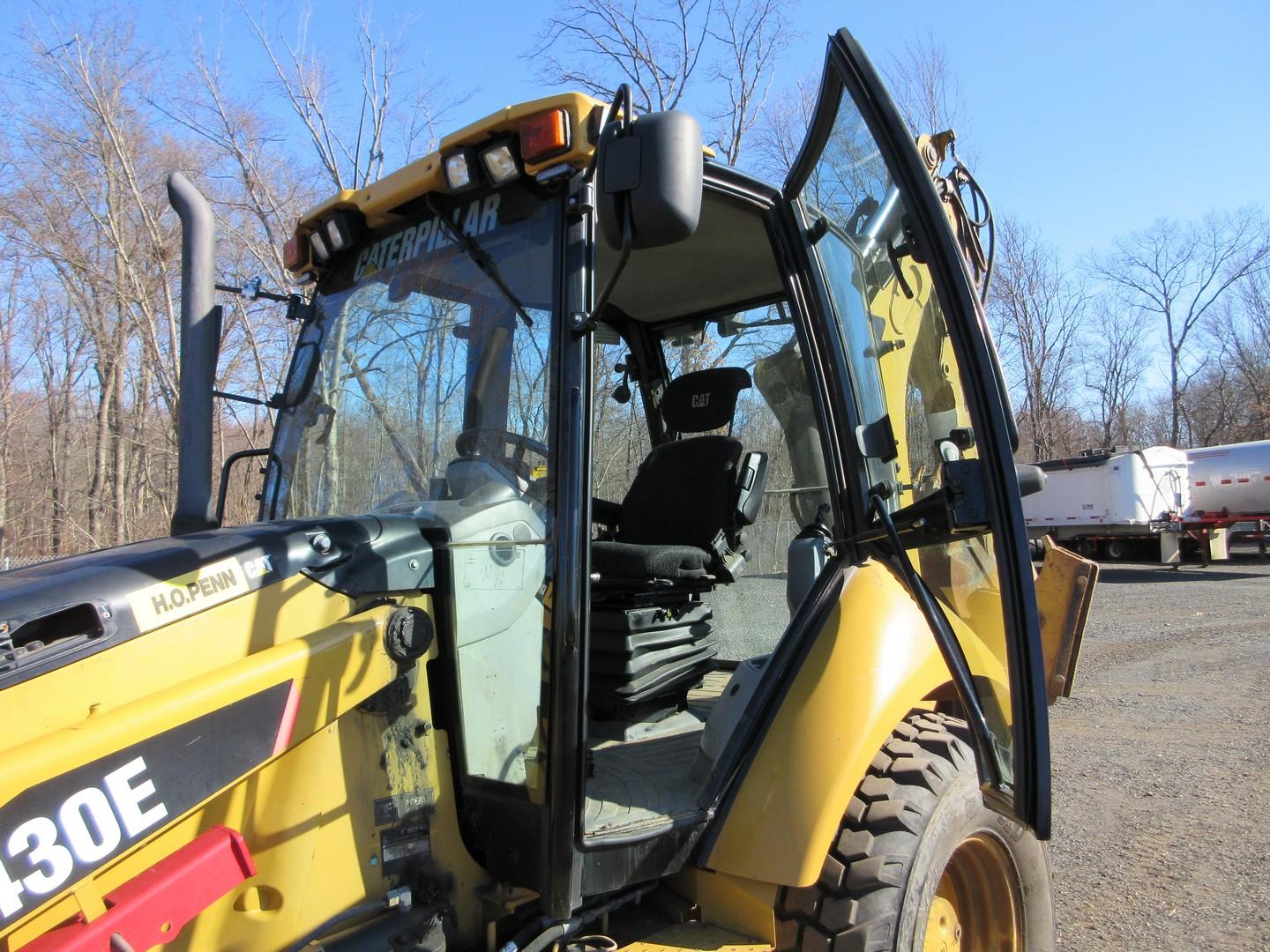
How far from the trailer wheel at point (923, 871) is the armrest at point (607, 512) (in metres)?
1.85

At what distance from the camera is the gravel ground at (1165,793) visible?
3.63 meters

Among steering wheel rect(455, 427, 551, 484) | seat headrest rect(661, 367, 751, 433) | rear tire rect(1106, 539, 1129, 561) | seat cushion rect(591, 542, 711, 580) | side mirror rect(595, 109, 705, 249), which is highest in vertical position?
side mirror rect(595, 109, 705, 249)

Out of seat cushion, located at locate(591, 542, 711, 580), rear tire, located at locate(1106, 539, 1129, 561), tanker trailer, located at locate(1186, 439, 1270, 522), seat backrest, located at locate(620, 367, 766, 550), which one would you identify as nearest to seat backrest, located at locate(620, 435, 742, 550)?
seat backrest, located at locate(620, 367, 766, 550)

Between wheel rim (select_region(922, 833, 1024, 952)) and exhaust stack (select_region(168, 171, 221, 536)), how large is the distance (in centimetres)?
231

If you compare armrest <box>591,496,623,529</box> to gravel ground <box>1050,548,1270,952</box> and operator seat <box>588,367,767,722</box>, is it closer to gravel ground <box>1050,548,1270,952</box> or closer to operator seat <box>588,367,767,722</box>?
operator seat <box>588,367,767,722</box>

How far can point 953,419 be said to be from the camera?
2.47 m

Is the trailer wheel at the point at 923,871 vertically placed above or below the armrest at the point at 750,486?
below

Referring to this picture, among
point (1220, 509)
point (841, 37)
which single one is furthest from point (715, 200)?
point (1220, 509)

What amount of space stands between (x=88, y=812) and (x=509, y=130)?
64.9 inches

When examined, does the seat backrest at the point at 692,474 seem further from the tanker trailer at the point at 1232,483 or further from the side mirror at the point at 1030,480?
the tanker trailer at the point at 1232,483

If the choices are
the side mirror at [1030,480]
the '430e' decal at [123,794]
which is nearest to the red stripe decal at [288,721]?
the '430e' decal at [123,794]

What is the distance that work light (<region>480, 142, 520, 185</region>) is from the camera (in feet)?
7.34

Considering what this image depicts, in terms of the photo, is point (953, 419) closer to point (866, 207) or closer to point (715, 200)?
point (866, 207)

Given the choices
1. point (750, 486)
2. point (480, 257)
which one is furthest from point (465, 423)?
point (750, 486)
